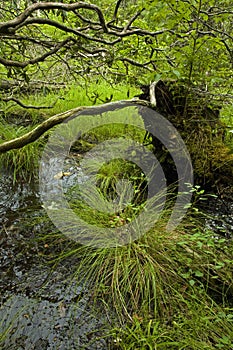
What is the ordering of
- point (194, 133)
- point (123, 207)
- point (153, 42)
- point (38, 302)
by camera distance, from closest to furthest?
point (38, 302) < point (123, 207) < point (153, 42) < point (194, 133)

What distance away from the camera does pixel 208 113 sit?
265cm

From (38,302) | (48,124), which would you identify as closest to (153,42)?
(48,124)

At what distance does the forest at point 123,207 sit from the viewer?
138 cm

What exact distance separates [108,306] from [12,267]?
579 mm

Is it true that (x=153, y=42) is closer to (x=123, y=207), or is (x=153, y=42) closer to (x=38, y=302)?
(x=123, y=207)

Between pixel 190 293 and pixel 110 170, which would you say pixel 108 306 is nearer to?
pixel 190 293

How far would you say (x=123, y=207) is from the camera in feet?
7.14

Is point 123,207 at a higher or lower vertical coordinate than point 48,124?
lower

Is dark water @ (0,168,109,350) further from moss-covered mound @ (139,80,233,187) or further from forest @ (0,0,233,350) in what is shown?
moss-covered mound @ (139,80,233,187)

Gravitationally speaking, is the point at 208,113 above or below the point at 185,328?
above

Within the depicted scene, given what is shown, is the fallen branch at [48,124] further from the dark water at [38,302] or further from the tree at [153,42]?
the dark water at [38,302]

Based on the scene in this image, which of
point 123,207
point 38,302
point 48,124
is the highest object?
point 48,124

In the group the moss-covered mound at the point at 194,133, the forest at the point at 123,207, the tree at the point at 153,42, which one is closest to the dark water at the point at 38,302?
the forest at the point at 123,207

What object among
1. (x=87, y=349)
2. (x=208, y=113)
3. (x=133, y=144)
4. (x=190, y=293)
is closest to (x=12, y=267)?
(x=87, y=349)
